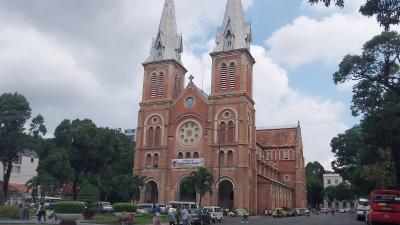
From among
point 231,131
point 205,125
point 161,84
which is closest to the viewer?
point 231,131

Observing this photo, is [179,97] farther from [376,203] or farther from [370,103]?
[376,203]

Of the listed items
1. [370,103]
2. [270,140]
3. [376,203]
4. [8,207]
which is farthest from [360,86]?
[270,140]

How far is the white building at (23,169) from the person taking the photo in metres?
79.2

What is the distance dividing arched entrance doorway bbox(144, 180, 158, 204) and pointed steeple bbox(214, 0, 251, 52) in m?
22.4

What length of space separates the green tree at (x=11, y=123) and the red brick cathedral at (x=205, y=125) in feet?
55.8

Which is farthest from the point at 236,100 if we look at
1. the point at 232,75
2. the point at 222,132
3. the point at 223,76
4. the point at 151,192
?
the point at 151,192

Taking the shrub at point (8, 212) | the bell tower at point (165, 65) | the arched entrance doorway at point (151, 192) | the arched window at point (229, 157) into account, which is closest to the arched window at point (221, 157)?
the arched window at point (229, 157)

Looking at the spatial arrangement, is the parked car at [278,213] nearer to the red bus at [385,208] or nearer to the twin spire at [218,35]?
the twin spire at [218,35]

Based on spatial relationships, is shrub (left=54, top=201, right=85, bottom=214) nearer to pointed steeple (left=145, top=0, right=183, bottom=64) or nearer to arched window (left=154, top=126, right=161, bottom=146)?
arched window (left=154, top=126, right=161, bottom=146)

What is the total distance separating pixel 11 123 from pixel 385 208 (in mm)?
48202

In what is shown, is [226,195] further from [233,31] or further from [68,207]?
[68,207]

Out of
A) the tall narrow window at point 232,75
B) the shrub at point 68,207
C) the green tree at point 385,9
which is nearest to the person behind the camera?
the green tree at point 385,9

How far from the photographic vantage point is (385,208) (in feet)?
90.8

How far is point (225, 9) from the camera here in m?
71.9
